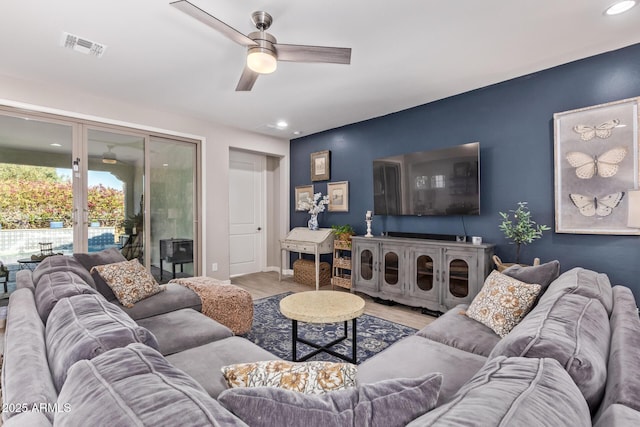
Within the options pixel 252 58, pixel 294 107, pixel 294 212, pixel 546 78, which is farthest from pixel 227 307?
pixel 546 78

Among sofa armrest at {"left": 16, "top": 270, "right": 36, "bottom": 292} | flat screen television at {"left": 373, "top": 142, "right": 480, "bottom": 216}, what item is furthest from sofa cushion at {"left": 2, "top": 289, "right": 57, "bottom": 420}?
flat screen television at {"left": 373, "top": 142, "right": 480, "bottom": 216}

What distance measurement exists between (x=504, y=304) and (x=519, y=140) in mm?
2101

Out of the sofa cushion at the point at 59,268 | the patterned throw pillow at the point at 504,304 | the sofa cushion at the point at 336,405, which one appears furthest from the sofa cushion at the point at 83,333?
the patterned throw pillow at the point at 504,304

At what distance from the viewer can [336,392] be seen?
0.78 meters

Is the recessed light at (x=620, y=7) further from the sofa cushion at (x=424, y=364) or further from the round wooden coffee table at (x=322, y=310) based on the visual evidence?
the round wooden coffee table at (x=322, y=310)

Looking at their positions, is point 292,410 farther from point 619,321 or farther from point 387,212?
point 387,212

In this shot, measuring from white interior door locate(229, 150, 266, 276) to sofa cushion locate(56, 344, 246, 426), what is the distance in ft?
16.5

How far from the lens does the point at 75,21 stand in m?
2.29

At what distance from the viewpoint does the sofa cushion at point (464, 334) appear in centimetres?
175

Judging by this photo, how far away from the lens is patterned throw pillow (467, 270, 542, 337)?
192 centimetres

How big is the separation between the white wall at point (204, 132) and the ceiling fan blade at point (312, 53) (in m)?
2.72

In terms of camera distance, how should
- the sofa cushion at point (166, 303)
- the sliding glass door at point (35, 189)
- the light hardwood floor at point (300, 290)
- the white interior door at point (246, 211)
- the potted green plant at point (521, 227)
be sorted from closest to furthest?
the sofa cushion at point (166, 303), the potted green plant at point (521, 227), the sliding glass door at point (35, 189), the light hardwood floor at point (300, 290), the white interior door at point (246, 211)

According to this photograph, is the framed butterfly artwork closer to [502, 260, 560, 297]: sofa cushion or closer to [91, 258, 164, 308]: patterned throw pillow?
[502, 260, 560, 297]: sofa cushion

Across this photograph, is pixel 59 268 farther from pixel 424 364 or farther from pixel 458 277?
pixel 458 277
